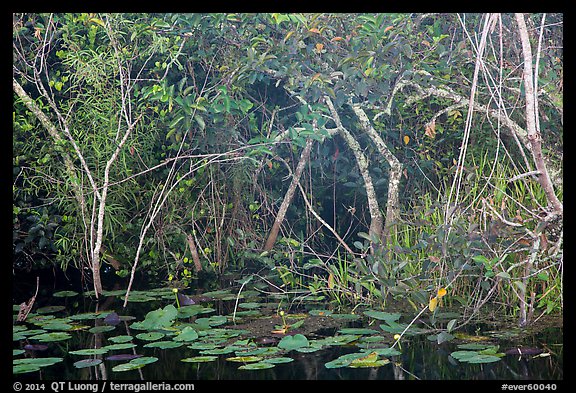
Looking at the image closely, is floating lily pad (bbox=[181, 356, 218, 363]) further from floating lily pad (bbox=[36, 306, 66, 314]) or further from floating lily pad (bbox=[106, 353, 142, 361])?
floating lily pad (bbox=[36, 306, 66, 314])

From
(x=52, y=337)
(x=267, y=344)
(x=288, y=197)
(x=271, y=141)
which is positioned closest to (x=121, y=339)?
(x=52, y=337)

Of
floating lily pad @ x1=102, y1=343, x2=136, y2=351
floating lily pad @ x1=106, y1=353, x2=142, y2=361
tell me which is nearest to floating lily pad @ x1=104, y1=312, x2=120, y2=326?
floating lily pad @ x1=102, y1=343, x2=136, y2=351

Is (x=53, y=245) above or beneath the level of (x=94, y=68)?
beneath

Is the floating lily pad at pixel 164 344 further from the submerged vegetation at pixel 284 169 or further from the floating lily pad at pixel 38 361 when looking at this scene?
the floating lily pad at pixel 38 361

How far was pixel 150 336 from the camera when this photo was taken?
3.48m

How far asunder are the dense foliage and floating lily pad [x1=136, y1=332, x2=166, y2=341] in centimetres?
65

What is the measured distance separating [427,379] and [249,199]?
2555mm

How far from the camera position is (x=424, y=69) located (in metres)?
4.46

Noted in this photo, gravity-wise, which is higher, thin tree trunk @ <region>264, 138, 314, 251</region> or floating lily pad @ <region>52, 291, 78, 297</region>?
thin tree trunk @ <region>264, 138, 314, 251</region>

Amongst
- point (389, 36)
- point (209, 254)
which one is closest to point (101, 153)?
point (209, 254)

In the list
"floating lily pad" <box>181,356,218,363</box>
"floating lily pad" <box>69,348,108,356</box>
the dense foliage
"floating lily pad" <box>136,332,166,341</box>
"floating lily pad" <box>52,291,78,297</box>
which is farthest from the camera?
"floating lily pad" <box>52,291,78,297</box>

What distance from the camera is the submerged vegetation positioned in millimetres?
3746

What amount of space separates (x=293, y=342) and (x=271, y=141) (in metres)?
1.72
